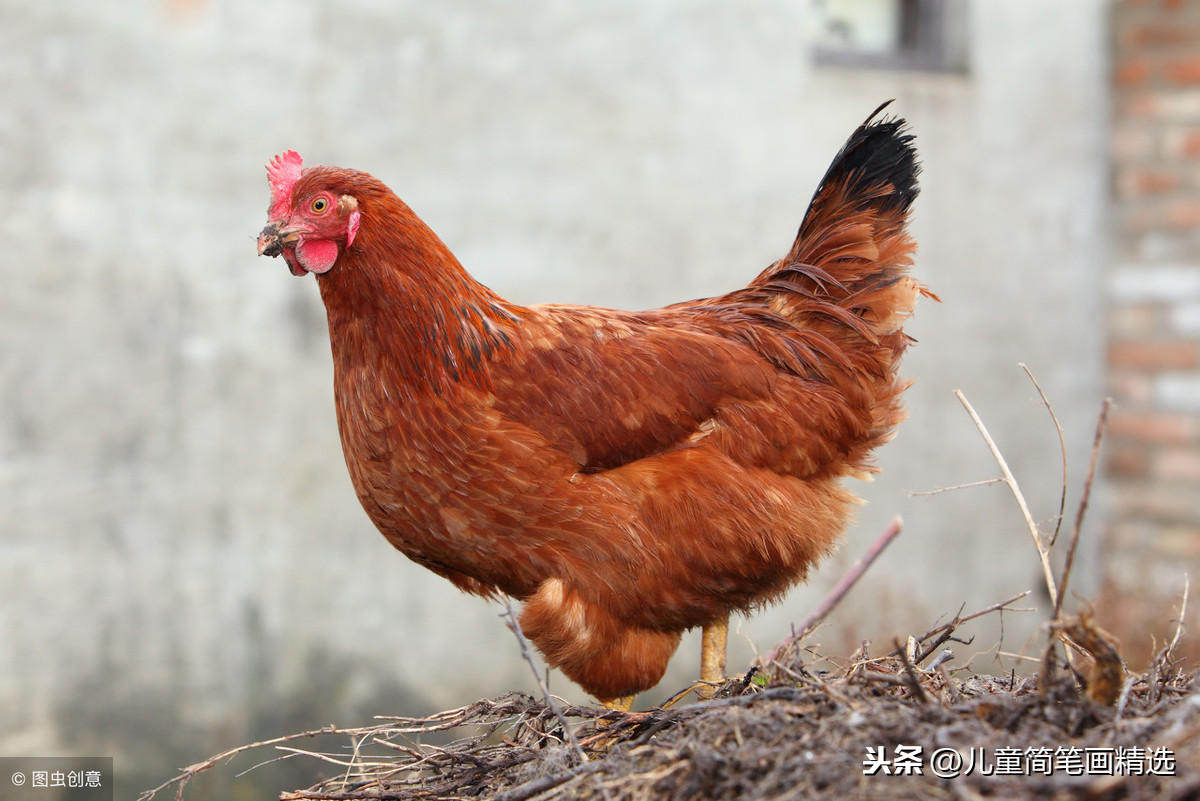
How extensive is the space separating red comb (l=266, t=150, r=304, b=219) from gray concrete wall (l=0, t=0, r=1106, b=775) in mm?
2418

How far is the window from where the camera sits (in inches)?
219

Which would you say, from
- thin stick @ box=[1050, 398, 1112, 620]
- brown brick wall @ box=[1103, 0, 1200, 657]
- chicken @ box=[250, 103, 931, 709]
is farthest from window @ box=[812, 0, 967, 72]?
thin stick @ box=[1050, 398, 1112, 620]

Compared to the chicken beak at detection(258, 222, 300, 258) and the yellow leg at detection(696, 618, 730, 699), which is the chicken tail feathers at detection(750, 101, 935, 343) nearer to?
the yellow leg at detection(696, 618, 730, 699)

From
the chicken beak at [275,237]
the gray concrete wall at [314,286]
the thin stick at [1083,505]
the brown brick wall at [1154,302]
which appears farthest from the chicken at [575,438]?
the brown brick wall at [1154,302]

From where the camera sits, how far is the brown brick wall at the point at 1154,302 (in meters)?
5.32

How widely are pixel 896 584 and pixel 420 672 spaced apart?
2.74 metres

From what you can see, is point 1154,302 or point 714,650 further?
point 1154,302

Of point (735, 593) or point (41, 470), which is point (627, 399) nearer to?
point (735, 593)

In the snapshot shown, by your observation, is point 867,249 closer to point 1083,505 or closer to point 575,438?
point 575,438

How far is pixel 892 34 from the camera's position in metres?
5.74

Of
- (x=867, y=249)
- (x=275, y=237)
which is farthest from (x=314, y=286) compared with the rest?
(x=867, y=249)

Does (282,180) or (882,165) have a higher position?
(882,165)

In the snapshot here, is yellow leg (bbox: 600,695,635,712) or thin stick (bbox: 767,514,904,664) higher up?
thin stick (bbox: 767,514,904,664)

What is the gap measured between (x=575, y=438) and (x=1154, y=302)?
179 inches
